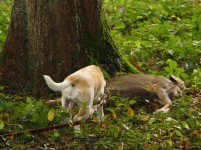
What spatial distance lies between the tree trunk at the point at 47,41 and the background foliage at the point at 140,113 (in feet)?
1.28

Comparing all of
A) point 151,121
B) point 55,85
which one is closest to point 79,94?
point 55,85

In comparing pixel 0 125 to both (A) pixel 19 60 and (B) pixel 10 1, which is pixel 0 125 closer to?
(A) pixel 19 60

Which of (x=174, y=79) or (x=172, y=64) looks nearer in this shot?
(x=174, y=79)

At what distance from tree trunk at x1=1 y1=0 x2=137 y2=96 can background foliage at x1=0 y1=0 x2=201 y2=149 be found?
0.39 metres

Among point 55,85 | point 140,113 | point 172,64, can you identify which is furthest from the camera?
point 172,64

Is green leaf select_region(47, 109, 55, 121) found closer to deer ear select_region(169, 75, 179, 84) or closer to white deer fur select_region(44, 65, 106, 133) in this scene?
white deer fur select_region(44, 65, 106, 133)

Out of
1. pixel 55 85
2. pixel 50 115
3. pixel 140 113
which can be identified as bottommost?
pixel 140 113

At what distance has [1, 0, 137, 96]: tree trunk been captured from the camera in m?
8.30

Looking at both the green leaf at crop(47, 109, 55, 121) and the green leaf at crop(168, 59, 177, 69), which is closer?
the green leaf at crop(47, 109, 55, 121)

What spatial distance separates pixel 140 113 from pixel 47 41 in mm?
1616

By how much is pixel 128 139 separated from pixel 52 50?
7.07 ft

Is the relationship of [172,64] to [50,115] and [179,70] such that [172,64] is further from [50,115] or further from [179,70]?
[50,115]

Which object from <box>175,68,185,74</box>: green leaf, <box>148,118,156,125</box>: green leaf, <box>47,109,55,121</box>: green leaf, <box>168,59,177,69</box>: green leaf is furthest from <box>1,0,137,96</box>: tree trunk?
<box>47,109,55,121</box>: green leaf

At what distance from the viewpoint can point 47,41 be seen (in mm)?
8297
